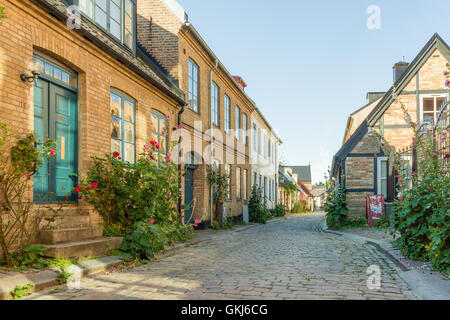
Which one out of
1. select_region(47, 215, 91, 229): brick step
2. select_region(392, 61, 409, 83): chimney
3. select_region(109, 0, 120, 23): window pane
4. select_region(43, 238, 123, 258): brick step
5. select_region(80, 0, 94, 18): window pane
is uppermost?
select_region(392, 61, 409, 83): chimney

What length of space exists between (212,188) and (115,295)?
1101 centimetres

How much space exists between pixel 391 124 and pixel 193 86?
7497 mm

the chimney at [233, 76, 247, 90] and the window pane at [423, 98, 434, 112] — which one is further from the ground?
the chimney at [233, 76, 247, 90]

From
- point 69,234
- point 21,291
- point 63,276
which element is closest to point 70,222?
point 69,234

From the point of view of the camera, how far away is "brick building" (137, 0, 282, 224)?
12852 millimetres

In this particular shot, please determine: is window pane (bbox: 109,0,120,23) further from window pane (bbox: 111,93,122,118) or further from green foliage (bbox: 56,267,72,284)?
green foliage (bbox: 56,267,72,284)

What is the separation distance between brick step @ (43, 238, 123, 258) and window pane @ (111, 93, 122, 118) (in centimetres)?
276

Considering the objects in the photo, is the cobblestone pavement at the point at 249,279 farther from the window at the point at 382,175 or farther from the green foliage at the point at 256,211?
the green foliage at the point at 256,211

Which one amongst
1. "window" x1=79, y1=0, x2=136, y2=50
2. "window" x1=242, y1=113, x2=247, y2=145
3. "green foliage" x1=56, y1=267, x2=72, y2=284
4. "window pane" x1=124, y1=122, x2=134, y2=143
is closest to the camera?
"green foliage" x1=56, y1=267, x2=72, y2=284

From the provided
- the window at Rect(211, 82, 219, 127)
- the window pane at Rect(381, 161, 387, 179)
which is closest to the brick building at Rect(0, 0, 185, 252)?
Answer: the window at Rect(211, 82, 219, 127)

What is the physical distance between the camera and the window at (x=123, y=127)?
28.6ft

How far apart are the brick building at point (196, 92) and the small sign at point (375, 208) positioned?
543cm

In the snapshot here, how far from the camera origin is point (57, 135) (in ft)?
22.9

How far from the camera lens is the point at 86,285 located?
5.11 meters
